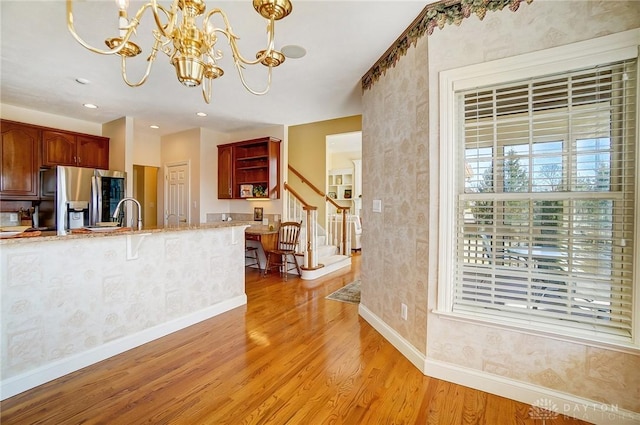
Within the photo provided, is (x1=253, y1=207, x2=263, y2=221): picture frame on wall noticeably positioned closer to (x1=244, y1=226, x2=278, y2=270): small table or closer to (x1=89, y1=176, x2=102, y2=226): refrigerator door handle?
(x1=244, y1=226, x2=278, y2=270): small table

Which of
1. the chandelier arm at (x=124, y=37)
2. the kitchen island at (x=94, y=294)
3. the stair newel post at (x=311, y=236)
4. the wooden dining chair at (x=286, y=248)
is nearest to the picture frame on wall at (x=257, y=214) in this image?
the wooden dining chair at (x=286, y=248)

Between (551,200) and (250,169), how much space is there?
464cm

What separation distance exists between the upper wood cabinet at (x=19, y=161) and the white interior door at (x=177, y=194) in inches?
78.1

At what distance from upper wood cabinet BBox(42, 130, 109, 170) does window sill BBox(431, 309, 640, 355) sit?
5577mm

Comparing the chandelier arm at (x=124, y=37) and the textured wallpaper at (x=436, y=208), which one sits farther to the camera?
the textured wallpaper at (x=436, y=208)

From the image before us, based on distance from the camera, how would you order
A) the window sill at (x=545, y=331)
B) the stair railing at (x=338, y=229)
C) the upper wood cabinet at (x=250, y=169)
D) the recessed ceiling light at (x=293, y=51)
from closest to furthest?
the window sill at (x=545, y=331), the recessed ceiling light at (x=293, y=51), the upper wood cabinet at (x=250, y=169), the stair railing at (x=338, y=229)

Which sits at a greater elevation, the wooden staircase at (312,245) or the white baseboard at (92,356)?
the wooden staircase at (312,245)

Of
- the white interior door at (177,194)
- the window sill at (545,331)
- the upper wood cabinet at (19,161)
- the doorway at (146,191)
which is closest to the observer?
the window sill at (545,331)

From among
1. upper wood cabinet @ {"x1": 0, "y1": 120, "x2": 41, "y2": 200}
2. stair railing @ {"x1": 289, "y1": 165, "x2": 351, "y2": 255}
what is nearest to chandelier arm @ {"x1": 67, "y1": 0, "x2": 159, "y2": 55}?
upper wood cabinet @ {"x1": 0, "y1": 120, "x2": 41, "y2": 200}

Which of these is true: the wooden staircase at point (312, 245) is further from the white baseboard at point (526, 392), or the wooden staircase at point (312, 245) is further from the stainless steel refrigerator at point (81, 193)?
the stainless steel refrigerator at point (81, 193)

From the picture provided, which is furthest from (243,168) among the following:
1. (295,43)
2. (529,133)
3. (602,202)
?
(602,202)

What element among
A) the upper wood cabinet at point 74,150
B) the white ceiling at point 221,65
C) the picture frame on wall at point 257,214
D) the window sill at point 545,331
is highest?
the white ceiling at point 221,65

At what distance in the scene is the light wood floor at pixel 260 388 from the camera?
1.61 m

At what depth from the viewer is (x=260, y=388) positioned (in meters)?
1.86
